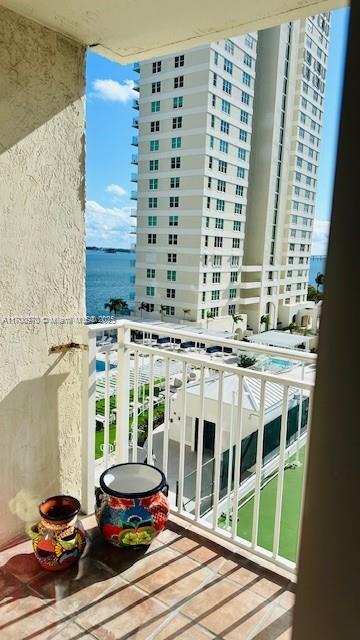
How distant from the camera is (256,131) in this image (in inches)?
1208

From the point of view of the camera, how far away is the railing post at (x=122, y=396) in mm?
2562

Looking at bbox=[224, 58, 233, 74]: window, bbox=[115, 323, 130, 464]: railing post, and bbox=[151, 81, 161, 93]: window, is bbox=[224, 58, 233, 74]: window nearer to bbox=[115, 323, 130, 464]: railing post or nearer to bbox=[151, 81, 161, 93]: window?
bbox=[151, 81, 161, 93]: window

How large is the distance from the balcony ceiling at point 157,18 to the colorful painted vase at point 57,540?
2.21 meters

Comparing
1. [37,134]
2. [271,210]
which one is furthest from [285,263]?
[37,134]

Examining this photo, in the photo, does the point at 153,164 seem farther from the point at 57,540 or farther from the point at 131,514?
the point at 57,540

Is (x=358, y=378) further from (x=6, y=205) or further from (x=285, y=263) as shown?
(x=285, y=263)

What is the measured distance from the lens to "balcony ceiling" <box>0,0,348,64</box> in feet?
5.50

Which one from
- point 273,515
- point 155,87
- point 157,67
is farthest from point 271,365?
point 155,87

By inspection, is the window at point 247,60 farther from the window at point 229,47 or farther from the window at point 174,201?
the window at point 174,201

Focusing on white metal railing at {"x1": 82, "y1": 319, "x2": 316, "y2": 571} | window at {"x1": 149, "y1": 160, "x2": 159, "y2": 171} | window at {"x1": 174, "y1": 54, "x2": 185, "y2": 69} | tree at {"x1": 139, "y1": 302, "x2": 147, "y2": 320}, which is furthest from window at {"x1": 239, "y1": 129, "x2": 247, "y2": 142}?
white metal railing at {"x1": 82, "y1": 319, "x2": 316, "y2": 571}

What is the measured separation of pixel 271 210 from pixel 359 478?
3161cm

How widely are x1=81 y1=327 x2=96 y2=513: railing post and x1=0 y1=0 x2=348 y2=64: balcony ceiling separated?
1434mm

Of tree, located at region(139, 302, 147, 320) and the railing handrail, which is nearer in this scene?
the railing handrail

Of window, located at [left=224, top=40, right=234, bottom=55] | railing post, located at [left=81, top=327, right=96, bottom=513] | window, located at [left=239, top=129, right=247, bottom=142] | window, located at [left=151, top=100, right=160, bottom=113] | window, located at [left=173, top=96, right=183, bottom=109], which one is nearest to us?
railing post, located at [left=81, top=327, right=96, bottom=513]
